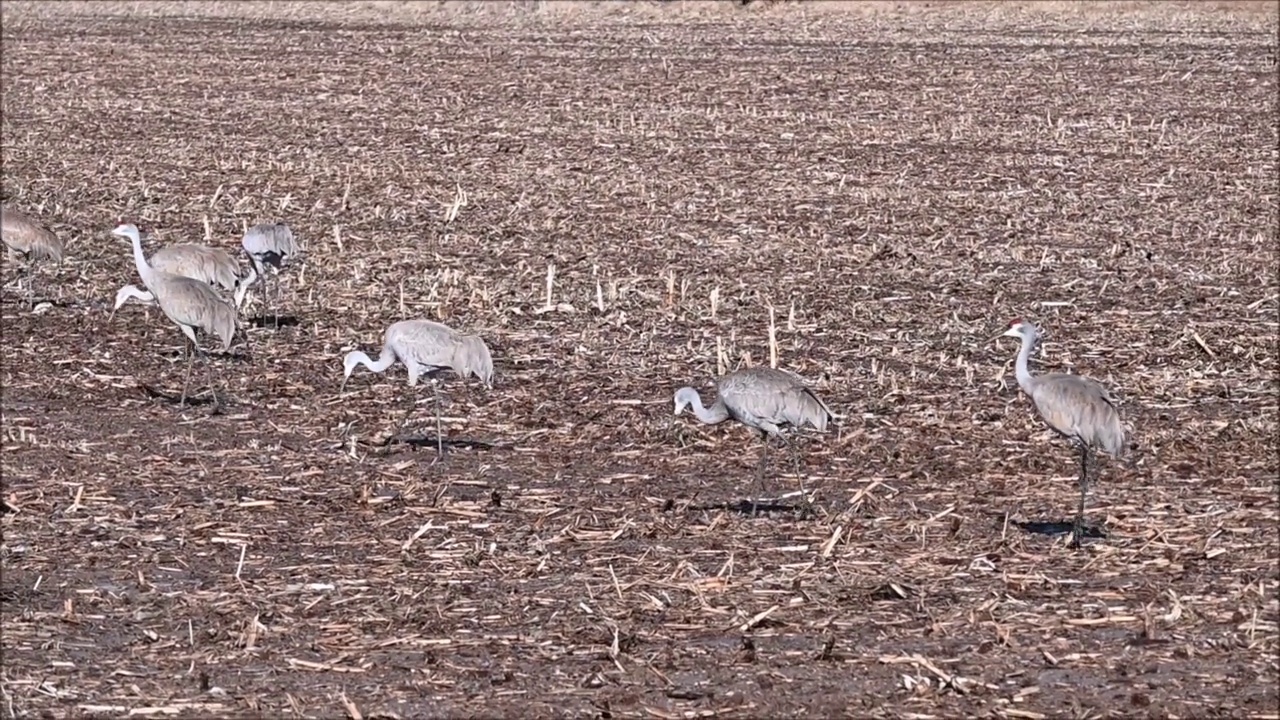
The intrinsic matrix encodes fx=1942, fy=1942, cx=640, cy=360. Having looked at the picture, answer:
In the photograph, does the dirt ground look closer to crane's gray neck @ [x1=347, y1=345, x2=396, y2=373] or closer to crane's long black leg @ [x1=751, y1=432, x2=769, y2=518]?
crane's long black leg @ [x1=751, y1=432, x2=769, y2=518]

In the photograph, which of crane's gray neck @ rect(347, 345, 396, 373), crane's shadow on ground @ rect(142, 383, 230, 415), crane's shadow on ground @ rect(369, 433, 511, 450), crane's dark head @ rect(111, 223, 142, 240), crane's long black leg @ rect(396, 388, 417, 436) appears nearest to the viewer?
crane's shadow on ground @ rect(369, 433, 511, 450)

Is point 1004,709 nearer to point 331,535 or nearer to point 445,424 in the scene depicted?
point 331,535

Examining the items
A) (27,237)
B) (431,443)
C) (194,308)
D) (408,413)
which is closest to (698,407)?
(431,443)

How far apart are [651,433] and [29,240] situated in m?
6.41

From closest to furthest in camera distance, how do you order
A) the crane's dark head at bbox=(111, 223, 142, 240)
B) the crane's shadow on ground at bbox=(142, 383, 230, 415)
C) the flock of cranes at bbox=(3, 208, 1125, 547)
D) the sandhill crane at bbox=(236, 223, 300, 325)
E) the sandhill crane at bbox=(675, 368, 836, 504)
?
the flock of cranes at bbox=(3, 208, 1125, 547)
the sandhill crane at bbox=(675, 368, 836, 504)
the crane's shadow on ground at bbox=(142, 383, 230, 415)
the crane's dark head at bbox=(111, 223, 142, 240)
the sandhill crane at bbox=(236, 223, 300, 325)

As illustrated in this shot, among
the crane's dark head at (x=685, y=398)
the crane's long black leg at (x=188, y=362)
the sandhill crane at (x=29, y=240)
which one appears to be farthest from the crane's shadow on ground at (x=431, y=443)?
the sandhill crane at (x=29, y=240)

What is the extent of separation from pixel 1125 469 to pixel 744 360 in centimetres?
295

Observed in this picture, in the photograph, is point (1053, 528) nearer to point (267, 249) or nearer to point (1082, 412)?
point (1082, 412)

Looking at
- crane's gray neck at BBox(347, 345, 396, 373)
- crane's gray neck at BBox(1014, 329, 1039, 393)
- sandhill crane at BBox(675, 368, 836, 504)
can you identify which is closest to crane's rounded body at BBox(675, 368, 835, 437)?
sandhill crane at BBox(675, 368, 836, 504)

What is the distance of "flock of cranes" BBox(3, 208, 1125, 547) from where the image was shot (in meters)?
8.75

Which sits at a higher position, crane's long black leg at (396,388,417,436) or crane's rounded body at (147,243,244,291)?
crane's rounded body at (147,243,244,291)

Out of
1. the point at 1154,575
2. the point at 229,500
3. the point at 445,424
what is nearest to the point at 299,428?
the point at 445,424

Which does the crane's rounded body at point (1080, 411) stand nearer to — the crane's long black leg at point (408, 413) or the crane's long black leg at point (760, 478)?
the crane's long black leg at point (760, 478)

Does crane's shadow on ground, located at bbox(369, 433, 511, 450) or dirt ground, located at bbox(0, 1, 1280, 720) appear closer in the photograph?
dirt ground, located at bbox(0, 1, 1280, 720)
